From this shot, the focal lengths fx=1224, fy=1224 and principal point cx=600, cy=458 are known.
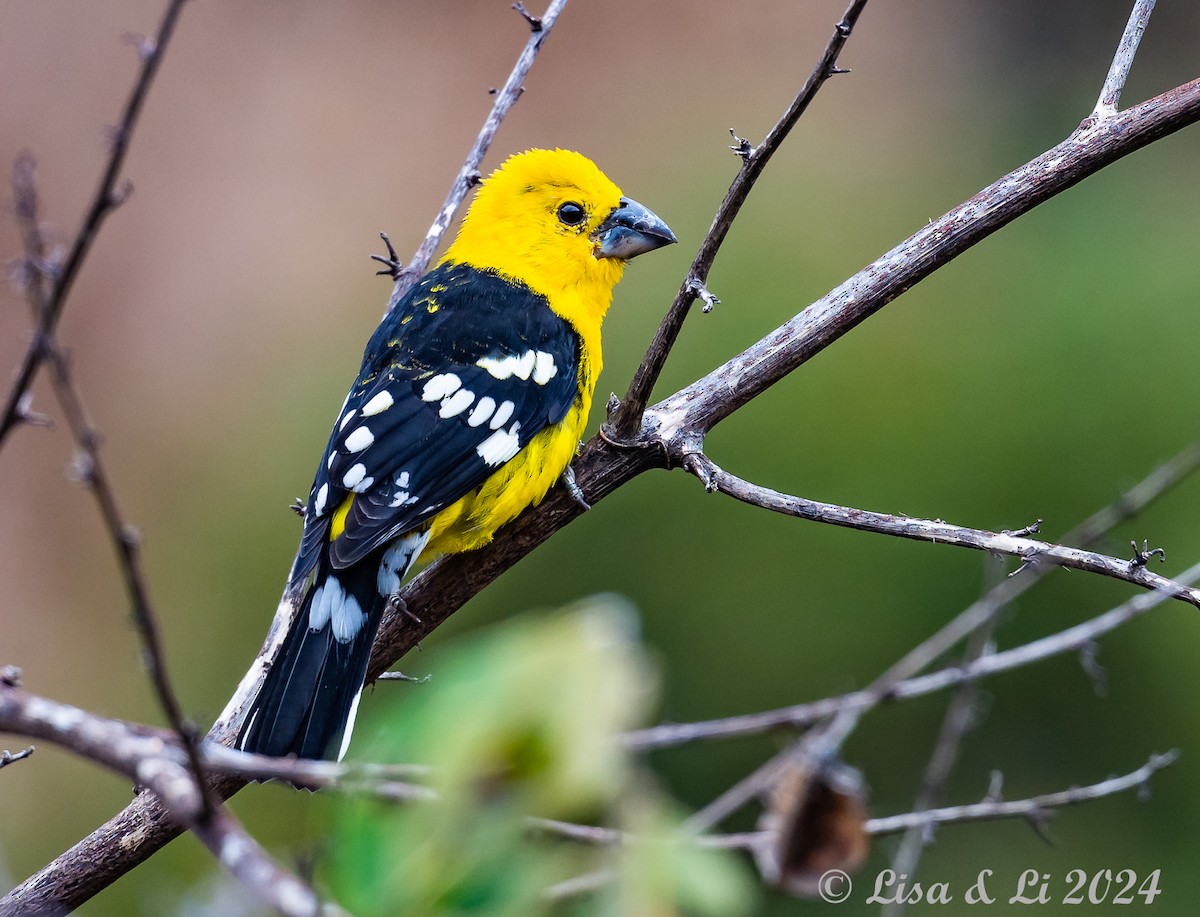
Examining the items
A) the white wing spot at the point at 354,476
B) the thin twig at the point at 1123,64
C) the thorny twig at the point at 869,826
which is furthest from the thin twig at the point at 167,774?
the thin twig at the point at 1123,64

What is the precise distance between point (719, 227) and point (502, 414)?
946 millimetres

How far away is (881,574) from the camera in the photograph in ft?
14.9

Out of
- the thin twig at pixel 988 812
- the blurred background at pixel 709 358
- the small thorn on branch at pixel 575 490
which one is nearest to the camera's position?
the thin twig at pixel 988 812

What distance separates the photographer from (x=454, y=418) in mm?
2918

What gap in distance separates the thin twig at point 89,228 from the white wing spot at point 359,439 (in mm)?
1654

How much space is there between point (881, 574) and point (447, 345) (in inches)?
85.2

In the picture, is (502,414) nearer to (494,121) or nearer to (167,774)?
(494,121)

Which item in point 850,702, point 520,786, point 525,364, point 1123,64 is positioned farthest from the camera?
point 525,364

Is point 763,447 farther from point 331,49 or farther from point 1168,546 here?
point 331,49

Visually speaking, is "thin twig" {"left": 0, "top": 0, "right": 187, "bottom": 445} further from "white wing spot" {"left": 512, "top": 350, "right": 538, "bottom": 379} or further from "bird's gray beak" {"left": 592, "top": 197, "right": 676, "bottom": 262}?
"bird's gray beak" {"left": 592, "top": 197, "right": 676, "bottom": 262}

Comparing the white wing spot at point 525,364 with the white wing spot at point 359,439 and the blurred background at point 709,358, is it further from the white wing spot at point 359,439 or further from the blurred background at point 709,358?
the blurred background at point 709,358

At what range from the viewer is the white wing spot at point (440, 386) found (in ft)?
9.74

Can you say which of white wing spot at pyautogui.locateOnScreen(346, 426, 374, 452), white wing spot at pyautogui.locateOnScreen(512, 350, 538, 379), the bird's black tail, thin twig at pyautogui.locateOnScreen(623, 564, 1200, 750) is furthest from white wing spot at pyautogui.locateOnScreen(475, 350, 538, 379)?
thin twig at pyautogui.locateOnScreen(623, 564, 1200, 750)

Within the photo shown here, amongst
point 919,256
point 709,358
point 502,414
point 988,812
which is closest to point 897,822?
point 988,812
